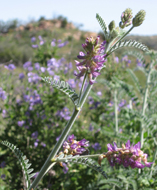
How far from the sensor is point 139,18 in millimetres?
923

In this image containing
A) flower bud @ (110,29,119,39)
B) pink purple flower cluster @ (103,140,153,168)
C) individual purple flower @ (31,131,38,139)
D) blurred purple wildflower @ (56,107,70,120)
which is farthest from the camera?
blurred purple wildflower @ (56,107,70,120)

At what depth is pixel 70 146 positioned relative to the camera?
0.96 metres

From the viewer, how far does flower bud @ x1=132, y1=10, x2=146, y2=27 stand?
91 cm

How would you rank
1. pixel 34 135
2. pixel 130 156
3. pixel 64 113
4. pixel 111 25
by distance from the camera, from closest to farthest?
pixel 130 156 → pixel 111 25 → pixel 34 135 → pixel 64 113

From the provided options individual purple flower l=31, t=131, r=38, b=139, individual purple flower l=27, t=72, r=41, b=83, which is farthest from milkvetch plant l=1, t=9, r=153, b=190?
individual purple flower l=27, t=72, r=41, b=83

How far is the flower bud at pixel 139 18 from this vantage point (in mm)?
914

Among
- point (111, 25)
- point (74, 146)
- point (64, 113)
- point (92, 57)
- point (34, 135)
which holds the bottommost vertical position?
point (34, 135)

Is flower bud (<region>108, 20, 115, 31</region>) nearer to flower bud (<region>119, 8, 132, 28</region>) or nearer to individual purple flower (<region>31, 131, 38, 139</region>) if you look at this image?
flower bud (<region>119, 8, 132, 28</region>)

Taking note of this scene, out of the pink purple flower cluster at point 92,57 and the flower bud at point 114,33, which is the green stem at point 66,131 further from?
the flower bud at point 114,33

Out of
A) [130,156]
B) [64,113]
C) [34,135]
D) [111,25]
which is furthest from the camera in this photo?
[64,113]

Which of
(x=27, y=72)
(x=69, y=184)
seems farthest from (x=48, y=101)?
(x=69, y=184)

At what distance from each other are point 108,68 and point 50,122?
1036 millimetres

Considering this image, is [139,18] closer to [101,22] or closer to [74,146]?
[101,22]

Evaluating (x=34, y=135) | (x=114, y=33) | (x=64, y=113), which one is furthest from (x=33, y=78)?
(x=114, y=33)
